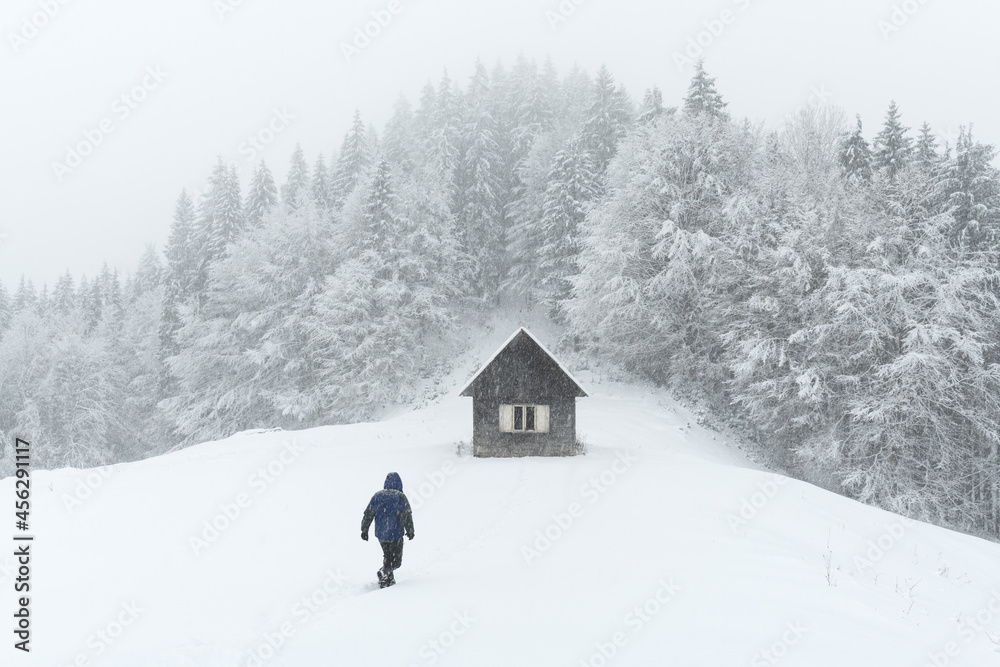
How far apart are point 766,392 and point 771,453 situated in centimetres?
406

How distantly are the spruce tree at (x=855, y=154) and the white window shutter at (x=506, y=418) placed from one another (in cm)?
2118

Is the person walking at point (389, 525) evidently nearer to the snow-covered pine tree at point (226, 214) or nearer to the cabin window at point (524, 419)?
the cabin window at point (524, 419)

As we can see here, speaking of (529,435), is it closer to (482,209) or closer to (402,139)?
(482,209)

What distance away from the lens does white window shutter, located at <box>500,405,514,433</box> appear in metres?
22.7

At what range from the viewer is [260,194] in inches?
1964

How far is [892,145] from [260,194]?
1734 inches

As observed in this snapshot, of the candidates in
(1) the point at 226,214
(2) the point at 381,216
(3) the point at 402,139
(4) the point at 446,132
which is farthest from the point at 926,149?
(1) the point at 226,214

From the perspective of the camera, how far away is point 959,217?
24625mm

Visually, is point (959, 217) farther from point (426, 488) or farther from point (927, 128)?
point (426, 488)

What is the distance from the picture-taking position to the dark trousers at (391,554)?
31.1 ft

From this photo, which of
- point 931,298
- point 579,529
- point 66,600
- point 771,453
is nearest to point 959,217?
point 931,298

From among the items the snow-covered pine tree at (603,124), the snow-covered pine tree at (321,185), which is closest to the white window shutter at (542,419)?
the snow-covered pine tree at (603,124)

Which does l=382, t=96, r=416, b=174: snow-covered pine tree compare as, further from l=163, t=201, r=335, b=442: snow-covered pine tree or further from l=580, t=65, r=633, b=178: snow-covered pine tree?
l=580, t=65, r=633, b=178: snow-covered pine tree

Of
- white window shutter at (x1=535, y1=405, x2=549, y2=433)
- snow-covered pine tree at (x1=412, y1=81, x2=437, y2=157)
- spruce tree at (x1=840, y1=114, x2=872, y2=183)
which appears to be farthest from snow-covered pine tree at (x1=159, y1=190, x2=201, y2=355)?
spruce tree at (x1=840, y1=114, x2=872, y2=183)
